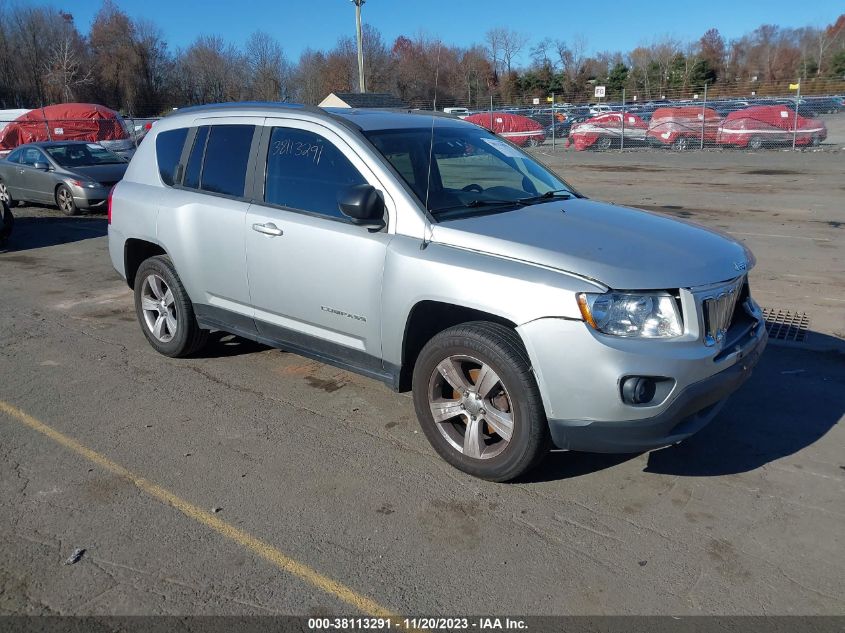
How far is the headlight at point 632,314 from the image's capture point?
3.41 m

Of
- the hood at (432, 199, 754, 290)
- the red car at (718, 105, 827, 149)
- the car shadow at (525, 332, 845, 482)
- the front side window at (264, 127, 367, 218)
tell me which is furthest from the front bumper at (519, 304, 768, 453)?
the red car at (718, 105, 827, 149)

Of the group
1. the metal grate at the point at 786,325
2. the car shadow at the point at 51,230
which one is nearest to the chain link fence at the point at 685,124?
the car shadow at the point at 51,230

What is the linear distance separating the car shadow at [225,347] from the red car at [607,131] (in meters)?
25.7

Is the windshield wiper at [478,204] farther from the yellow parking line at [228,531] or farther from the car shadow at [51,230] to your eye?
the car shadow at [51,230]

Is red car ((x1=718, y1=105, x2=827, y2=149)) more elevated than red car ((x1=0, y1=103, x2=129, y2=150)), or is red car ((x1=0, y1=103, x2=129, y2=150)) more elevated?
red car ((x1=0, y1=103, x2=129, y2=150))

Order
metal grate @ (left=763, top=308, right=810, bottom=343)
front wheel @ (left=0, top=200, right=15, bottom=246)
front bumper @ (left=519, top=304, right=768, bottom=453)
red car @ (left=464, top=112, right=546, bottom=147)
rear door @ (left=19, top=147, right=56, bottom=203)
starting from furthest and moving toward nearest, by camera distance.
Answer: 1. red car @ (left=464, top=112, right=546, bottom=147)
2. rear door @ (left=19, top=147, right=56, bottom=203)
3. front wheel @ (left=0, top=200, right=15, bottom=246)
4. metal grate @ (left=763, top=308, right=810, bottom=343)
5. front bumper @ (left=519, top=304, right=768, bottom=453)

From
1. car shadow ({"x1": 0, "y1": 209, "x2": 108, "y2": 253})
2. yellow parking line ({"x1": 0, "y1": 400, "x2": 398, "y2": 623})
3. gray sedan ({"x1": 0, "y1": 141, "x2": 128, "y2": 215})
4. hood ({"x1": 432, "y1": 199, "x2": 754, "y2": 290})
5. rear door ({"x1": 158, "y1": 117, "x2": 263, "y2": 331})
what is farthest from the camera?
gray sedan ({"x1": 0, "y1": 141, "x2": 128, "y2": 215})

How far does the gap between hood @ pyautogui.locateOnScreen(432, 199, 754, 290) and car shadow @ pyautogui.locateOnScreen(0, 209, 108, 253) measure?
9.59 metres

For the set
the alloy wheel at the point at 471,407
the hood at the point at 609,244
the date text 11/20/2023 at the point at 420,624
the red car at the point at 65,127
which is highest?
the red car at the point at 65,127

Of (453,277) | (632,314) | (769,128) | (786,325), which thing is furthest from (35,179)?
(769,128)

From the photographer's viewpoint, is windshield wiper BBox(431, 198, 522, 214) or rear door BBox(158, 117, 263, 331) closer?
windshield wiper BBox(431, 198, 522, 214)

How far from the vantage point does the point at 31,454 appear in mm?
4309

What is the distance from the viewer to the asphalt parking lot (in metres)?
3.08

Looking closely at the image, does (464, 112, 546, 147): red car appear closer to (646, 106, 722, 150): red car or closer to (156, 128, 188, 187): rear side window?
(646, 106, 722, 150): red car
